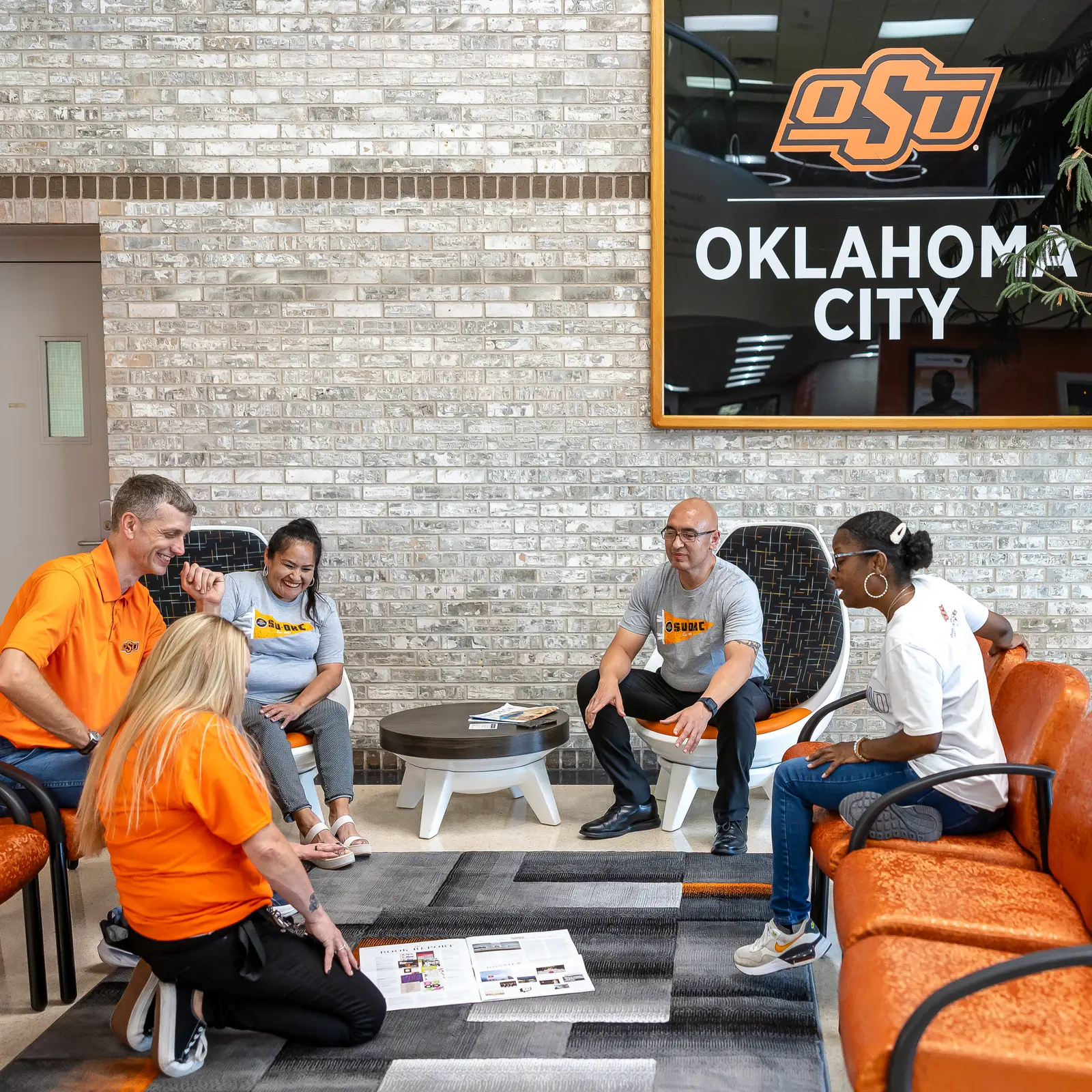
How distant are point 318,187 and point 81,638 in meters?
2.75

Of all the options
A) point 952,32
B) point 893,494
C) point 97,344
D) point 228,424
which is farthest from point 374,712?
point 952,32

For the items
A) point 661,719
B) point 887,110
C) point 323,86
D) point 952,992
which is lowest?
point 661,719

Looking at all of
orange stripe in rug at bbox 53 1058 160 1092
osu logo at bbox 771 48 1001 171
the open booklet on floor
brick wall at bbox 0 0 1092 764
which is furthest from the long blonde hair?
osu logo at bbox 771 48 1001 171

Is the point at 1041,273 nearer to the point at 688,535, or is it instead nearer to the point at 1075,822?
the point at 688,535

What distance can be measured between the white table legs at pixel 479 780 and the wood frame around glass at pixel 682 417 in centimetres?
179

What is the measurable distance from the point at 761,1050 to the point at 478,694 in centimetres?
288

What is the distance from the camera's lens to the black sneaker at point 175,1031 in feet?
7.89

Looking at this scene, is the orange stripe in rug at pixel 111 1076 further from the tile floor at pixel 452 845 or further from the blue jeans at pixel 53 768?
the blue jeans at pixel 53 768

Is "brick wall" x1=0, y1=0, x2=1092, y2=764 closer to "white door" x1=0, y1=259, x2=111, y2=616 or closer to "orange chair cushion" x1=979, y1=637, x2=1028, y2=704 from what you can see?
"white door" x1=0, y1=259, x2=111, y2=616

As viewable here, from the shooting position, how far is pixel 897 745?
8.75ft

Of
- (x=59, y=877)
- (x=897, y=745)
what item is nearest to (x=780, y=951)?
(x=897, y=745)

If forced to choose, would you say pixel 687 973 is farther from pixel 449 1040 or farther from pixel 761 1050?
pixel 449 1040

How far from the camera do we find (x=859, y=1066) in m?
1.74

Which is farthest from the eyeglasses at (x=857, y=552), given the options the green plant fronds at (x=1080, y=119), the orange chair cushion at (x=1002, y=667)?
the green plant fronds at (x=1080, y=119)
